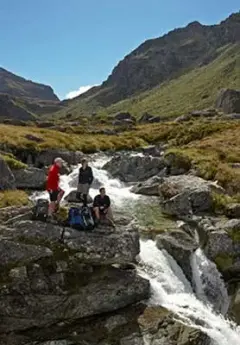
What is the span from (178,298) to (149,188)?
A: 22.9 metres

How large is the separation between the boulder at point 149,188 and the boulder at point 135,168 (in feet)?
17.7

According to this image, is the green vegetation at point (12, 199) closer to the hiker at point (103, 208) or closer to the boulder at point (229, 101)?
the hiker at point (103, 208)

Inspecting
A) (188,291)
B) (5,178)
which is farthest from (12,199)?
(188,291)

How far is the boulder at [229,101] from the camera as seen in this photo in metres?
164

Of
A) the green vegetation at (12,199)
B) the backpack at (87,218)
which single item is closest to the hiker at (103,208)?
the backpack at (87,218)

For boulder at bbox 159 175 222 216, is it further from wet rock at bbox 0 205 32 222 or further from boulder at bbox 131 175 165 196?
wet rock at bbox 0 205 32 222

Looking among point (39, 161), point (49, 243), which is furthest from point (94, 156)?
point (49, 243)

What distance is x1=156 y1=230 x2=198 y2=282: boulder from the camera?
1089 inches

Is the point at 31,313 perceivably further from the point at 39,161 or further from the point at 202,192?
the point at 39,161

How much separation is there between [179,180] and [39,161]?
2268cm

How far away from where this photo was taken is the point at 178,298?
2445cm

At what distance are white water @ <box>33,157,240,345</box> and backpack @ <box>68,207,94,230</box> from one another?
4.39m

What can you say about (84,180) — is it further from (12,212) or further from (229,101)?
(229,101)

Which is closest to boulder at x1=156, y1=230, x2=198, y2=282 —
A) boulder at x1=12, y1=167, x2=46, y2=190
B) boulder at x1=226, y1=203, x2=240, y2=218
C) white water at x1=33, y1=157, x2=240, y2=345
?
white water at x1=33, y1=157, x2=240, y2=345
